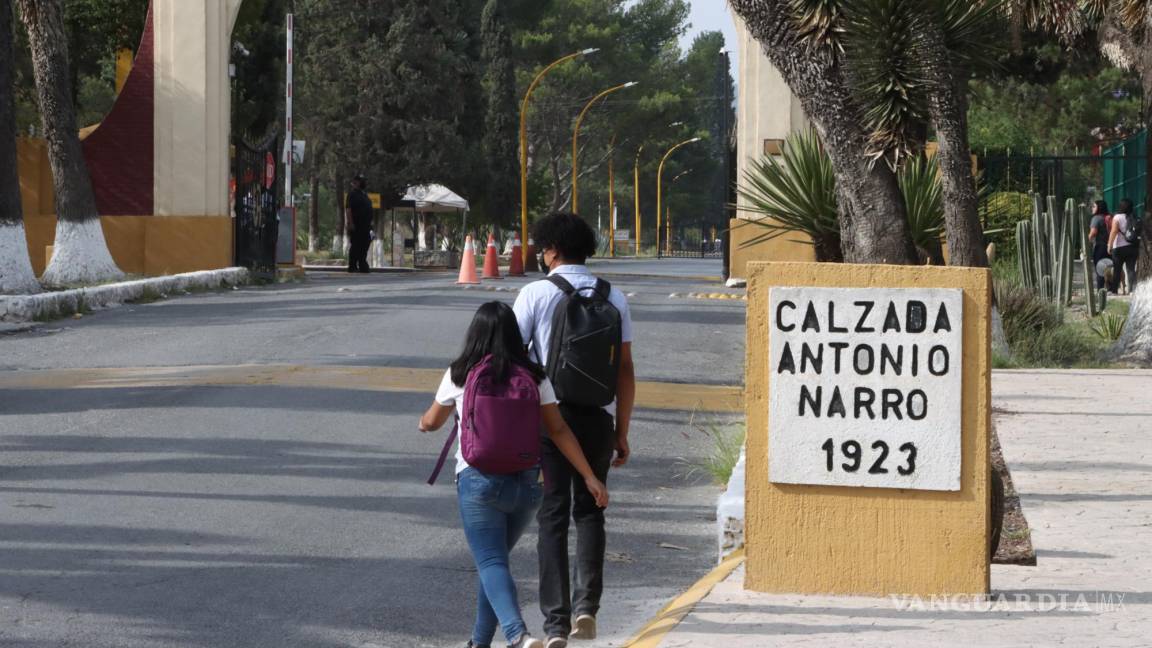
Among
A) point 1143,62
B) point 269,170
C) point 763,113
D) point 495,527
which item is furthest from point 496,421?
point 269,170

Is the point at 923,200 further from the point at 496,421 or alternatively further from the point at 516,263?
the point at 516,263

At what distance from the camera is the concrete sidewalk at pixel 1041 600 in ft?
20.6

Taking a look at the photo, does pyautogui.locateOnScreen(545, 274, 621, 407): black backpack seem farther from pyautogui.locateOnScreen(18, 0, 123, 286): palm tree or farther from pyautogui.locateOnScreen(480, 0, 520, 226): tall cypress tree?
pyautogui.locateOnScreen(480, 0, 520, 226): tall cypress tree

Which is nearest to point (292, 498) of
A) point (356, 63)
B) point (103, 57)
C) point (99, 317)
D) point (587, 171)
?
point (99, 317)

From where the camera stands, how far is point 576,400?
6.47m

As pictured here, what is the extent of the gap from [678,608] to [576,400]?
1047mm

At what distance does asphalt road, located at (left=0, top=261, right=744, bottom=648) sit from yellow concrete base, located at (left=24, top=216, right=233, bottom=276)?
14040mm

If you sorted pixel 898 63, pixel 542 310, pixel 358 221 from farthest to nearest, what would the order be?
1. pixel 358 221
2. pixel 898 63
3. pixel 542 310

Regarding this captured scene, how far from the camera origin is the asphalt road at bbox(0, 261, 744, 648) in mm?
6883

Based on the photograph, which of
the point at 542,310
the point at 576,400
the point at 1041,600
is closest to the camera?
the point at 576,400

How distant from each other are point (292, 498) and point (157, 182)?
22772 mm

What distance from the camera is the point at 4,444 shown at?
11.0 m

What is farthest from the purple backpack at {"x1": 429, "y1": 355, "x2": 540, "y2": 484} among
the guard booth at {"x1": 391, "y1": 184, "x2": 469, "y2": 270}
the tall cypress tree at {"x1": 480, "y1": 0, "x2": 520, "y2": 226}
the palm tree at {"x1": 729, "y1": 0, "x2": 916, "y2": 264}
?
the tall cypress tree at {"x1": 480, "y1": 0, "x2": 520, "y2": 226}

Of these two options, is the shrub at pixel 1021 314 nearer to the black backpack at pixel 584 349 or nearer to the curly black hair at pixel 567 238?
the curly black hair at pixel 567 238
